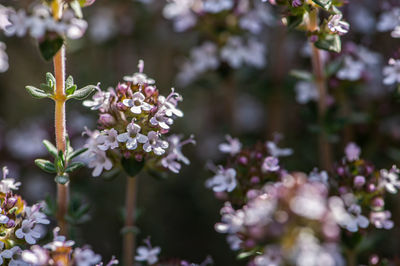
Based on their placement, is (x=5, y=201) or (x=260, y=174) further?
(x=260, y=174)

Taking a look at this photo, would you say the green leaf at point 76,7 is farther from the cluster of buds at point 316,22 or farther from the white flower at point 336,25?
the white flower at point 336,25

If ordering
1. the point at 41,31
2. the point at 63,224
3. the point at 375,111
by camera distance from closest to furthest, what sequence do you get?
the point at 41,31 → the point at 63,224 → the point at 375,111

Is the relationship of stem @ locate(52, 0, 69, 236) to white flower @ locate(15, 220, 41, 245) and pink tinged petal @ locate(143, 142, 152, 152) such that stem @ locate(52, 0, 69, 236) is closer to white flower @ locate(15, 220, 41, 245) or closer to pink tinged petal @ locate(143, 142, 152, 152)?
white flower @ locate(15, 220, 41, 245)

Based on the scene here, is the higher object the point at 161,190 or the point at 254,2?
the point at 254,2

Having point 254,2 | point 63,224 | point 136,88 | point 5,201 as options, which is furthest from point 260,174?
point 254,2

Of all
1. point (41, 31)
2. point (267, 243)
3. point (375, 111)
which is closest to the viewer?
point (267, 243)

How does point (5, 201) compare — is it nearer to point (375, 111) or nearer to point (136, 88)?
point (136, 88)

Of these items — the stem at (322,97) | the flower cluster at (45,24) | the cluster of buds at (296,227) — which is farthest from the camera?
the stem at (322,97)

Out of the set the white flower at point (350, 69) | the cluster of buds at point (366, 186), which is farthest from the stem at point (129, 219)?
the white flower at point (350, 69)
